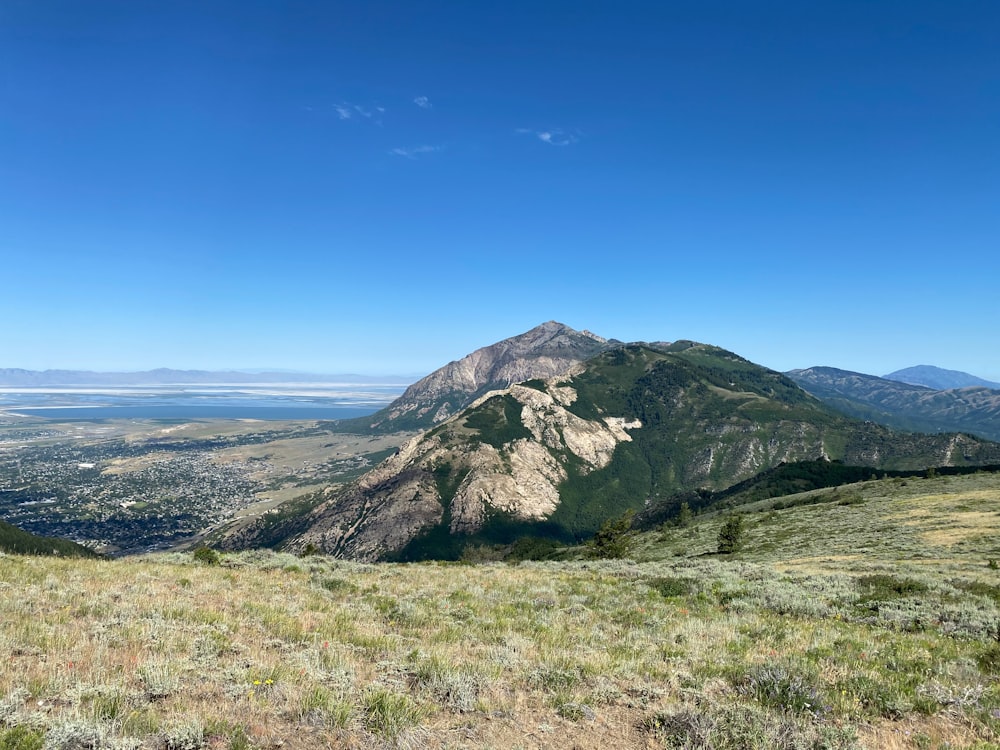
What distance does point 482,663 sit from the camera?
10.1 meters

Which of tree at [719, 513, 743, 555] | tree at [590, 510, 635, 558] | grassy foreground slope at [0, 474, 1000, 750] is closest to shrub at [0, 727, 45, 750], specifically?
grassy foreground slope at [0, 474, 1000, 750]

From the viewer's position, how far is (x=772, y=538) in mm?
58375

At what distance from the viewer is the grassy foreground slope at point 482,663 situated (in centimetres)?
725

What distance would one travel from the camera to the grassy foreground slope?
23.8 feet

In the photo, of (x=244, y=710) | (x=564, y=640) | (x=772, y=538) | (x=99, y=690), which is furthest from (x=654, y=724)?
(x=772, y=538)

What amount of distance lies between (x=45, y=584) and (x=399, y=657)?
1328cm

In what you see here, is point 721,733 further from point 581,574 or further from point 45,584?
point 581,574

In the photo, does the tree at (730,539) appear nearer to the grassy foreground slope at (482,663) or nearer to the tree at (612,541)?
the tree at (612,541)

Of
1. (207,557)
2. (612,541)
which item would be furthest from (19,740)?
(612,541)

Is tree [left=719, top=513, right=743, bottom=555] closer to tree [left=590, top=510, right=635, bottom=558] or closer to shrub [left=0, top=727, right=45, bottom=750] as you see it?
tree [left=590, top=510, right=635, bottom=558]

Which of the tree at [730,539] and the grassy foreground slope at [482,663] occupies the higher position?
the grassy foreground slope at [482,663]

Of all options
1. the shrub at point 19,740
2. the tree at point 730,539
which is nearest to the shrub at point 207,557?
the shrub at point 19,740

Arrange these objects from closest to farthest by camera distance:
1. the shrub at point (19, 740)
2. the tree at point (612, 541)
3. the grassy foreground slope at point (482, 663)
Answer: the shrub at point (19, 740) < the grassy foreground slope at point (482, 663) < the tree at point (612, 541)

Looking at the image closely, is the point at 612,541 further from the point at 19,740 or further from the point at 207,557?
the point at 19,740
